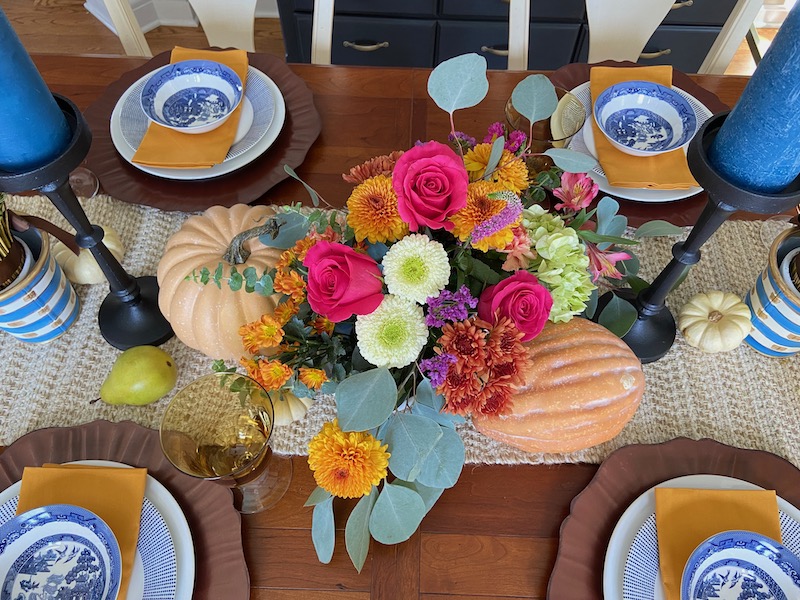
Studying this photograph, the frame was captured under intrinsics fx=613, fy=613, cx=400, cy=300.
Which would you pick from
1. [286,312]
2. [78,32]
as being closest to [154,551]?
[286,312]

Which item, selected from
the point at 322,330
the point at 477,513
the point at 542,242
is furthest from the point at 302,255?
the point at 477,513

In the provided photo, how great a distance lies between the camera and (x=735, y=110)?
496 mm

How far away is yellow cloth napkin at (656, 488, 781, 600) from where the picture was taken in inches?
22.7

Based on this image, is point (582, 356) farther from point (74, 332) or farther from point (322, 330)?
point (74, 332)

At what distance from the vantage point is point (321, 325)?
0.54m

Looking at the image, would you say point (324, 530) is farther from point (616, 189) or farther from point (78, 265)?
point (616, 189)

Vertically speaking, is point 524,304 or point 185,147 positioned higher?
point 524,304

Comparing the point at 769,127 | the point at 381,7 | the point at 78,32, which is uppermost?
the point at 769,127

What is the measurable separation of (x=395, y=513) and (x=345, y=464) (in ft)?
0.29

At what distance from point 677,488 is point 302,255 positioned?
0.43 m

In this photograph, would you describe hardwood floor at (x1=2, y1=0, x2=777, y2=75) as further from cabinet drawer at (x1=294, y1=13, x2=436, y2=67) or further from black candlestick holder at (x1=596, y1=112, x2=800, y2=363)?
black candlestick holder at (x1=596, y1=112, x2=800, y2=363)

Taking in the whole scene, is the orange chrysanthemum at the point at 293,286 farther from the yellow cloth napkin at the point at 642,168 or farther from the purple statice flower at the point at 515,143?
the yellow cloth napkin at the point at 642,168

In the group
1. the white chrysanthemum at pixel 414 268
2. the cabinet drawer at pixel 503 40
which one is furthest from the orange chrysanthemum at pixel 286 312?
the cabinet drawer at pixel 503 40

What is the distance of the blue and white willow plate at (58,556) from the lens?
55cm
